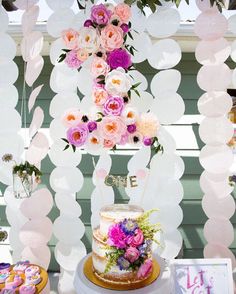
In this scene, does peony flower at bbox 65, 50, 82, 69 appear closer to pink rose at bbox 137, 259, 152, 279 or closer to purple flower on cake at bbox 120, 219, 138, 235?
purple flower on cake at bbox 120, 219, 138, 235

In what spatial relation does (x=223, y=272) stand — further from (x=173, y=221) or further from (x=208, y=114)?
(x=208, y=114)

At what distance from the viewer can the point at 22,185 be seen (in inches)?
72.7

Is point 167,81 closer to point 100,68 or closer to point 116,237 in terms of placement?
point 100,68

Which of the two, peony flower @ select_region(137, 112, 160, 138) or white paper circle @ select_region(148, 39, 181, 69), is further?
white paper circle @ select_region(148, 39, 181, 69)

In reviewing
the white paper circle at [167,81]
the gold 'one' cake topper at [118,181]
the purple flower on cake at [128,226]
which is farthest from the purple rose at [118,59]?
the purple flower on cake at [128,226]

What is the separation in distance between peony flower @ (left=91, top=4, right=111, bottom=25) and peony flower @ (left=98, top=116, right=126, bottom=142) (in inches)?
21.7

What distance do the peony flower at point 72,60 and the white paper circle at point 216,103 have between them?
78 centimetres

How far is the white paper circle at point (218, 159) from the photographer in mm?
A: 1910

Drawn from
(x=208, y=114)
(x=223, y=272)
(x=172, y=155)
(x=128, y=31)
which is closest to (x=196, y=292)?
(x=223, y=272)

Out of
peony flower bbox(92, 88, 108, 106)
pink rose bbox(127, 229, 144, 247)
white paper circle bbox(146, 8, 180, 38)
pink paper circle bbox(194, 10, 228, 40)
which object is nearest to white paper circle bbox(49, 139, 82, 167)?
peony flower bbox(92, 88, 108, 106)

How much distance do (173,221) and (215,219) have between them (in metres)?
0.26

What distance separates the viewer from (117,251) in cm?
132

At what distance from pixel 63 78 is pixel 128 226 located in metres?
1.03

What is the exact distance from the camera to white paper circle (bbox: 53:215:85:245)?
6.50 ft
